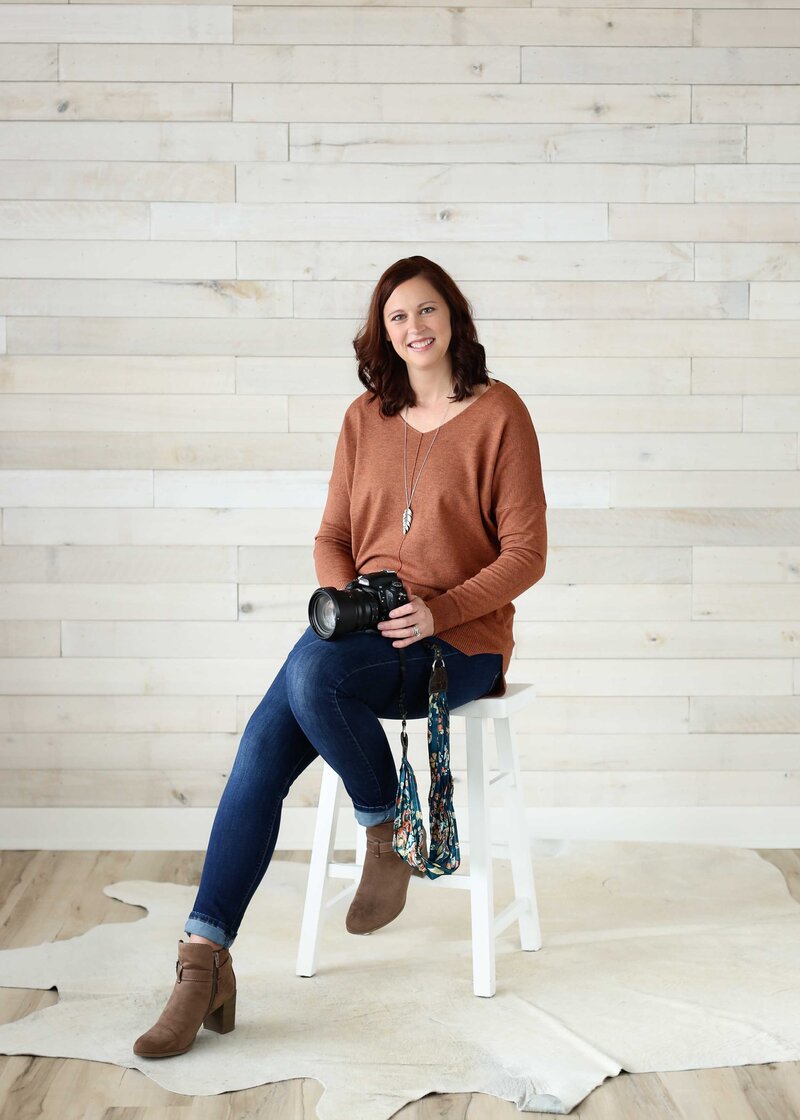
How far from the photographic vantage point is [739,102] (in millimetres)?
2670

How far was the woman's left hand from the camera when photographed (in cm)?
182

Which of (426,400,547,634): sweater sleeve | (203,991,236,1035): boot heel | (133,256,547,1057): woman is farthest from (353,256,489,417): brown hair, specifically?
(203,991,236,1035): boot heel

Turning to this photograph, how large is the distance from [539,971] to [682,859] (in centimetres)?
74

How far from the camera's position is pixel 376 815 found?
6.16 feet

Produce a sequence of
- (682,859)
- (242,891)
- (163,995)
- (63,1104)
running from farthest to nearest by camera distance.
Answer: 1. (682,859)
2. (163,995)
3. (242,891)
4. (63,1104)

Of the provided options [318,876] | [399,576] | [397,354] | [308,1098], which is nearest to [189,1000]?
[308,1098]

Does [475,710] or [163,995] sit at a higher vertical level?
[475,710]

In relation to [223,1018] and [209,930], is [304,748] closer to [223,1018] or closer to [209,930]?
[209,930]

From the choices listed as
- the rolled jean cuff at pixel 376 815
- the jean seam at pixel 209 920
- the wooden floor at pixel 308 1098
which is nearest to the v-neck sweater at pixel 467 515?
the rolled jean cuff at pixel 376 815

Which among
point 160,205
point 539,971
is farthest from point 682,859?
point 160,205

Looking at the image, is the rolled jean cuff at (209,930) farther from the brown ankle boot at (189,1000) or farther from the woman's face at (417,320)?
the woman's face at (417,320)

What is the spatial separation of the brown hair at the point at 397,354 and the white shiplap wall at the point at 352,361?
0.57m

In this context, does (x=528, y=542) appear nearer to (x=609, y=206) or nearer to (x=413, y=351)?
(x=413, y=351)

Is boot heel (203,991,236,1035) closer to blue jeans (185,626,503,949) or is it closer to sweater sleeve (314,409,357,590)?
blue jeans (185,626,503,949)
